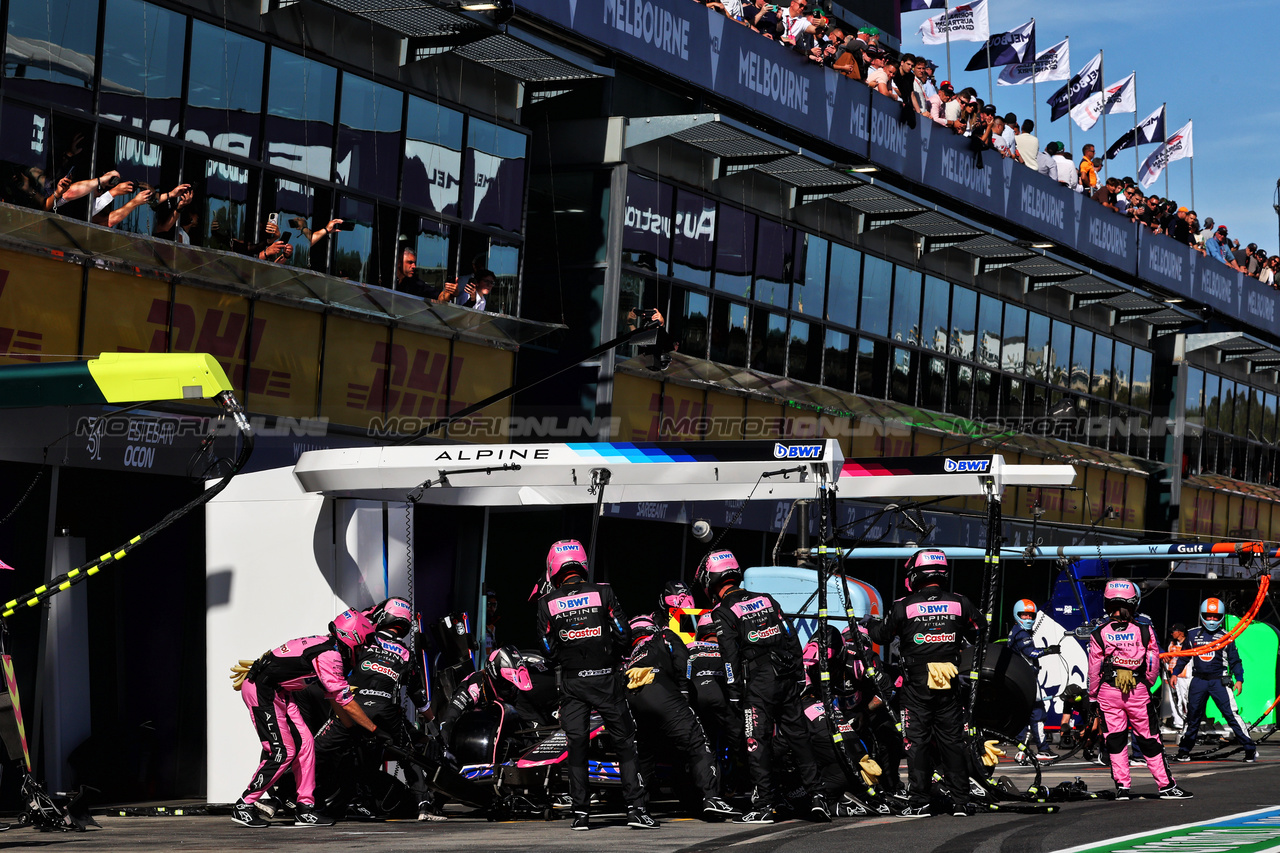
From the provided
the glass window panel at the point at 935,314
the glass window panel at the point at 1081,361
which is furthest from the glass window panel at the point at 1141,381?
the glass window panel at the point at 935,314

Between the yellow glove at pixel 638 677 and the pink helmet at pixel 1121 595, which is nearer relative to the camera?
the yellow glove at pixel 638 677

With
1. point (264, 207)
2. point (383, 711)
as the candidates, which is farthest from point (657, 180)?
point (383, 711)

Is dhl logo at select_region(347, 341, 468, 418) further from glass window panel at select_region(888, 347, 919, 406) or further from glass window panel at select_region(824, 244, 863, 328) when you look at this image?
glass window panel at select_region(888, 347, 919, 406)

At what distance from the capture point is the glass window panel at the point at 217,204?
50.6 feet

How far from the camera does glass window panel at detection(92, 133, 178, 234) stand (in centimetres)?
1454

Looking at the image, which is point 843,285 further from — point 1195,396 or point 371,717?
point 1195,396

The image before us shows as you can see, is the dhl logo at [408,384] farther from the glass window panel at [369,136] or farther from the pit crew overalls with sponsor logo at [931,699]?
the pit crew overalls with sponsor logo at [931,699]

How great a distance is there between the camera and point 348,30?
1750cm

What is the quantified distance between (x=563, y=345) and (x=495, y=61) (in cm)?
406

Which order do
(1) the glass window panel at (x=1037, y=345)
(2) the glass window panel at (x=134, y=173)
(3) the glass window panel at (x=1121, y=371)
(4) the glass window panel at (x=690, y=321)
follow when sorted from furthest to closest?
(3) the glass window panel at (x=1121, y=371), (1) the glass window panel at (x=1037, y=345), (4) the glass window panel at (x=690, y=321), (2) the glass window panel at (x=134, y=173)

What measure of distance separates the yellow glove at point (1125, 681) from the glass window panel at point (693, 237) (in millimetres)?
10462

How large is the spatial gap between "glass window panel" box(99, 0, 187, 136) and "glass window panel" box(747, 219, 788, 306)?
11.0 meters

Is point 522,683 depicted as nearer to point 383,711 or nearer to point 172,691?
Result: point 383,711

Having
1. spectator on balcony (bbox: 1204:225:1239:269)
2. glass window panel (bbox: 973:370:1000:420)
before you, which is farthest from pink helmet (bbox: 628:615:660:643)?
spectator on balcony (bbox: 1204:225:1239:269)
